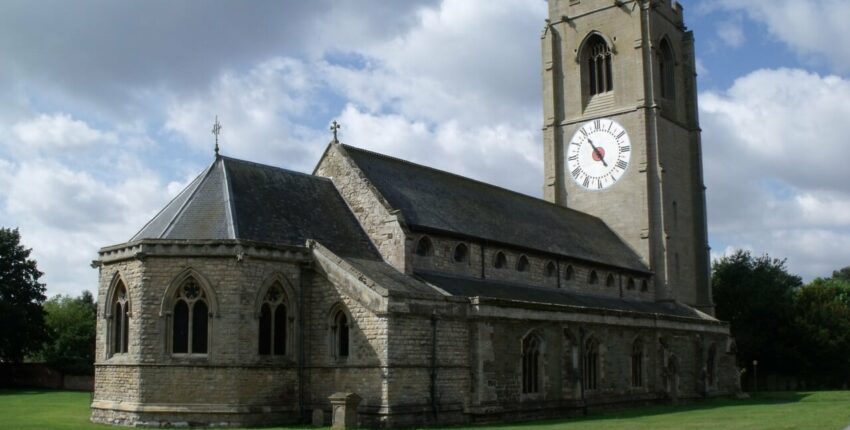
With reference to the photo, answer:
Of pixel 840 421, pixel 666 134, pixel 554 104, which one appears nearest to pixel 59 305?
pixel 554 104

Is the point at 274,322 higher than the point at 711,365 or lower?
higher

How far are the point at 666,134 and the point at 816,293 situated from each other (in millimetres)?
18813

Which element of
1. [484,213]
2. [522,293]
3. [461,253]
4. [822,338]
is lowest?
[822,338]

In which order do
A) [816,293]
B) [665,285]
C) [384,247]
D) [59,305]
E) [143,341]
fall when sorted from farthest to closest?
[59,305]
[816,293]
[665,285]
[384,247]
[143,341]

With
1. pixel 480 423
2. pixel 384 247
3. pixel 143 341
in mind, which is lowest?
pixel 480 423

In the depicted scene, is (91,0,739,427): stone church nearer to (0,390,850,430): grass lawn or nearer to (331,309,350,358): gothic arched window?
(331,309,350,358): gothic arched window

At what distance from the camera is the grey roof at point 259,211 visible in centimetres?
2488

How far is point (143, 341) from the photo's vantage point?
23.4m

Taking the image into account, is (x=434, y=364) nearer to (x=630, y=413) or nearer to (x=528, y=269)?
(x=630, y=413)

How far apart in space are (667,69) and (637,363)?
21.5 metres

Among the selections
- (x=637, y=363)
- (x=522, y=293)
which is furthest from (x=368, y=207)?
(x=637, y=363)

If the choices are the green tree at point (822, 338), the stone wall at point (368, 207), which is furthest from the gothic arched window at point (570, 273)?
the green tree at point (822, 338)

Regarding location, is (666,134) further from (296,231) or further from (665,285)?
(296,231)

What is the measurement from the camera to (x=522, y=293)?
31.9 meters
